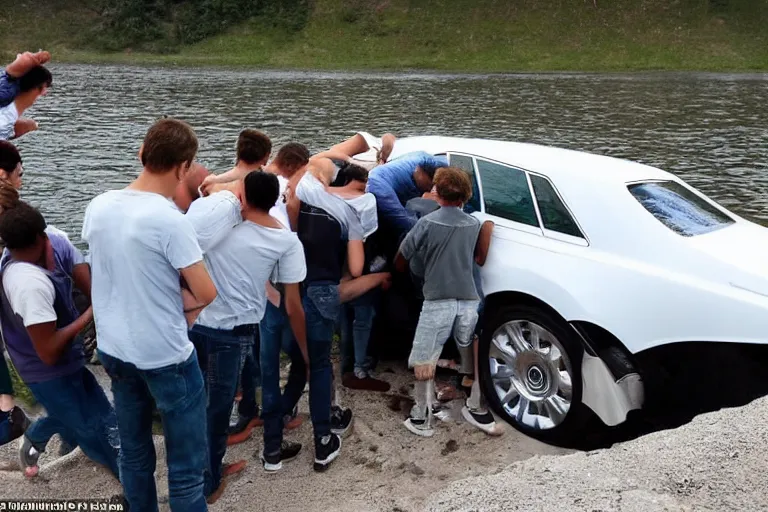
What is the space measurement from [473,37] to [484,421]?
Answer: 48816 mm

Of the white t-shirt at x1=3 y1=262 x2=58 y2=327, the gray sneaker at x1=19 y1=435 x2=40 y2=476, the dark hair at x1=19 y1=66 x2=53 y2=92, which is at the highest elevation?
the dark hair at x1=19 y1=66 x2=53 y2=92

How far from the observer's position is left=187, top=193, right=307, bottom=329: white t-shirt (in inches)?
139

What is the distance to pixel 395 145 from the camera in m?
5.99

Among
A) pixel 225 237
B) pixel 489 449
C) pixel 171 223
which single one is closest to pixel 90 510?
pixel 225 237

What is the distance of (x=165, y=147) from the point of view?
2.89m

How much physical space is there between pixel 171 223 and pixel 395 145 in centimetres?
344

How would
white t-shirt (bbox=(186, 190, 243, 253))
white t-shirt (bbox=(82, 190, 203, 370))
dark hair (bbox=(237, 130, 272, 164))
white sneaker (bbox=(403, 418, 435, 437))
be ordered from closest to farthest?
1. white t-shirt (bbox=(82, 190, 203, 370))
2. white t-shirt (bbox=(186, 190, 243, 253))
3. dark hair (bbox=(237, 130, 272, 164))
4. white sneaker (bbox=(403, 418, 435, 437))

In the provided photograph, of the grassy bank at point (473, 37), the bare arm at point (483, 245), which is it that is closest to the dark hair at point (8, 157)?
the bare arm at point (483, 245)

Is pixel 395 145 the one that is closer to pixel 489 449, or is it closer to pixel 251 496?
pixel 489 449

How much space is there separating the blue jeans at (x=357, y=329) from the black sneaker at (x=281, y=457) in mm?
1071

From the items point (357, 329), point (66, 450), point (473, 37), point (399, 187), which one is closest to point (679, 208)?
point (399, 187)

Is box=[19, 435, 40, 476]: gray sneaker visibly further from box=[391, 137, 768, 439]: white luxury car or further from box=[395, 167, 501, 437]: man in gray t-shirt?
box=[391, 137, 768, 439]: white luxury car

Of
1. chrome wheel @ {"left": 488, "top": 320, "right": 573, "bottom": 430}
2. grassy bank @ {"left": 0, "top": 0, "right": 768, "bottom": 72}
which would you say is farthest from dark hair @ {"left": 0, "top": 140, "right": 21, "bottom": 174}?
grassy bank @ {"left": 0, "top": 0, "right": 768, "bottom": 72}

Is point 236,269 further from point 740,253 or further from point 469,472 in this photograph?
point 740,253
